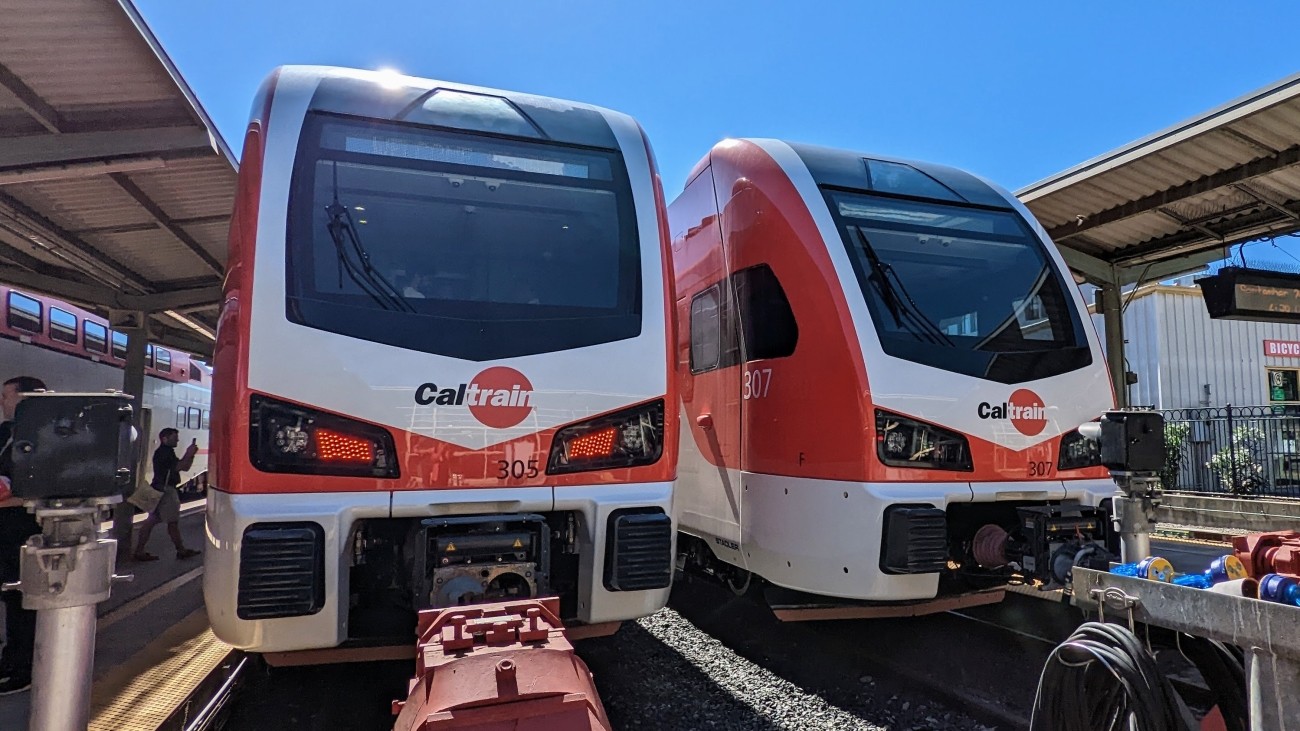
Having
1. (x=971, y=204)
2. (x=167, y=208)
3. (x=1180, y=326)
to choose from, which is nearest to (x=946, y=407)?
(x=971, y=204)

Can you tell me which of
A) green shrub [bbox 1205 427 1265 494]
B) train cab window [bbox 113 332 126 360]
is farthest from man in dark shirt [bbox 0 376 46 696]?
green shrub [bbox 1205 427 1265 494]

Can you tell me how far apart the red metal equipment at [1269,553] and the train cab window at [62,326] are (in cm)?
1377

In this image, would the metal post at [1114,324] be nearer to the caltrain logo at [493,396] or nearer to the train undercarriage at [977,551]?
the train undercarriage at [977,551]

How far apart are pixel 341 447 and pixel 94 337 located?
12448 mm

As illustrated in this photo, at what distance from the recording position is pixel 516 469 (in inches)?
125

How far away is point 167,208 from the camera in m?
6.83

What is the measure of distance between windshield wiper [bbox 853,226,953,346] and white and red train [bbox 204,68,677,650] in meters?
1.25

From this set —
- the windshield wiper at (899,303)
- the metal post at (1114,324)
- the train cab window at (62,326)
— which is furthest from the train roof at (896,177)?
the train cab window at (62,326)

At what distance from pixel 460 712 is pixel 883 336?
9.51 feet

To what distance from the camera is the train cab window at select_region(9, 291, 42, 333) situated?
33.0ft

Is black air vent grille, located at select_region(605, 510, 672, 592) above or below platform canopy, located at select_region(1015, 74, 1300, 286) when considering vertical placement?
below

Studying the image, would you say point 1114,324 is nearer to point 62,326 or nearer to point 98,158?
point 98,158

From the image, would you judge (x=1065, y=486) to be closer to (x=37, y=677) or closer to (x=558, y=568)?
(x=558, y=568)

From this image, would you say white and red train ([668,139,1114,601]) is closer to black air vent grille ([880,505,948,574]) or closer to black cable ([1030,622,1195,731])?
black air vent grille ([880,505,948,574])
